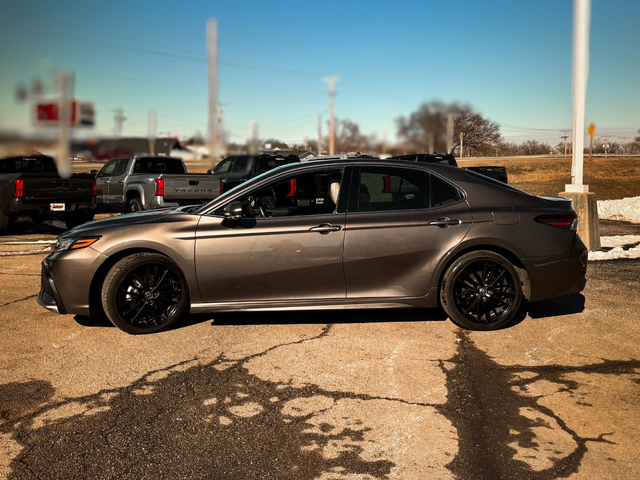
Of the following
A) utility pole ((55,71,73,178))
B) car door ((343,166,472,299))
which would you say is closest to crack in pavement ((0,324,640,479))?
car door ((343,166,472,299))

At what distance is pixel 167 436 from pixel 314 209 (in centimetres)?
275

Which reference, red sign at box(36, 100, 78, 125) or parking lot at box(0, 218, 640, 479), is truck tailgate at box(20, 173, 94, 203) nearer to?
red sign at box(36, 100, 78, 125)

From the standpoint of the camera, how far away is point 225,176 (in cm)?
1675

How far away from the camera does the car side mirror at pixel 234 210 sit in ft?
18.0

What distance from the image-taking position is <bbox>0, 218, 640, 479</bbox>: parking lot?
3.28m

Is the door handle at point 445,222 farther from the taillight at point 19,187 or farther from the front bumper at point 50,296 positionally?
the taillight at point 19,187

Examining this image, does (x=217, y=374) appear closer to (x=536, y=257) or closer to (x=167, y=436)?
(x=167, y=436)

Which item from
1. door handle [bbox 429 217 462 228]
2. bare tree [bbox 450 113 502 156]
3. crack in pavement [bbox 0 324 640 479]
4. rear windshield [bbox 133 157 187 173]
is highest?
bare tree [bbox 450 113 502 156]

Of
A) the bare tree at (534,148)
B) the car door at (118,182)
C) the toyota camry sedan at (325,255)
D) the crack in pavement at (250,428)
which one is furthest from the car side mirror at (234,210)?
the bare tree at (534,148)

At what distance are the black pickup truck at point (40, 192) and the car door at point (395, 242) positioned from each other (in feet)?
31.0

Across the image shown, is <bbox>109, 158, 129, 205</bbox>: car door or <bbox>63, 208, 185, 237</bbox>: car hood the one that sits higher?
<bbox>109, 158, 129, 205</bbox>: car door

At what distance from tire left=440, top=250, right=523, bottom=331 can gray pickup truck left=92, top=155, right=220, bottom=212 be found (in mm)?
9129

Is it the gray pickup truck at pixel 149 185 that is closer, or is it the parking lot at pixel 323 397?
the parking lot at pixel 323 397

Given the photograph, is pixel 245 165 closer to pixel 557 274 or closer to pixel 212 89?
pixel 212 89
